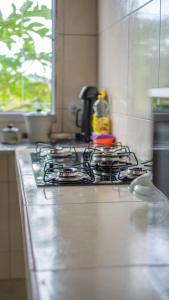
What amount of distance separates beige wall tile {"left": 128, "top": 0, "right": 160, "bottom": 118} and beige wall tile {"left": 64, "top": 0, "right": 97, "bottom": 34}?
0.83m

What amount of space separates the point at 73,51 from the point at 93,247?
2.05 m

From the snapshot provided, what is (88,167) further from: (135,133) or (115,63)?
(115,63)

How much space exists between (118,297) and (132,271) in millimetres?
95

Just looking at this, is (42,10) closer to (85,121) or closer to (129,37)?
(85,121)

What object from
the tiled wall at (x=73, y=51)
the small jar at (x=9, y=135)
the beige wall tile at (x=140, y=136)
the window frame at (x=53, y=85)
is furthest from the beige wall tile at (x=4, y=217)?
the beige wall tile at (x=140, y=136)

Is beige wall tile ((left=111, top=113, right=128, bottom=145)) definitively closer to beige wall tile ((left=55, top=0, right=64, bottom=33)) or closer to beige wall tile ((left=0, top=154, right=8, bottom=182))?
beige wall tile ((left=0, top=154, right=8, bottom=182))

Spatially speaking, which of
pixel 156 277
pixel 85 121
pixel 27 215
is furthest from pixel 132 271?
pixel 85 121

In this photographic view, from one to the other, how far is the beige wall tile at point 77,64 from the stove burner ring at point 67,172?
1.33 meters

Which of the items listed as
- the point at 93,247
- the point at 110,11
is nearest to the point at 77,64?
the point at 110,11

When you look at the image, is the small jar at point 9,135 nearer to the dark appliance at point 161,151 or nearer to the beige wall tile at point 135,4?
the beige wall tile at point 135,4

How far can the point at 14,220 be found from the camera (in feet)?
8.14

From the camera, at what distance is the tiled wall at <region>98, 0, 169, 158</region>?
155 centimetres

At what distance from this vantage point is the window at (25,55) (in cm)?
272

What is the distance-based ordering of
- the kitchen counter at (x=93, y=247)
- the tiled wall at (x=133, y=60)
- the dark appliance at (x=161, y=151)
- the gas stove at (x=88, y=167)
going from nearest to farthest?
1. the kitchen counter at (x=93, y=247)
2. the dark appliance at (x=161, y=151)
3. the gas stove at (x=88, y=167)
4. the tiled wall at (x=133, y=60)
